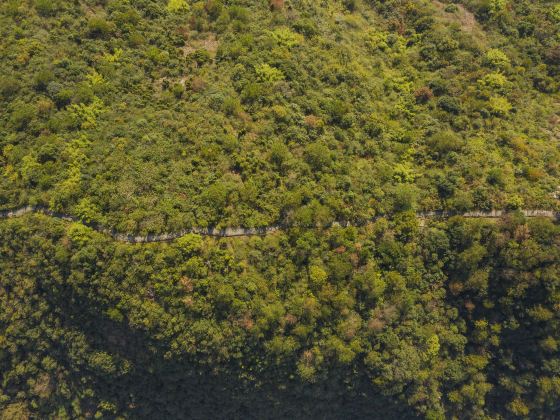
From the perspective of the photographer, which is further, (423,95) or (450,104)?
(423,95)

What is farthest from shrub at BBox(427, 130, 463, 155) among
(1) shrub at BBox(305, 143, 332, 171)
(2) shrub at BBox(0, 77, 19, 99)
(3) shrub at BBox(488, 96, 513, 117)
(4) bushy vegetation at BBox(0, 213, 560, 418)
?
(2) shrub at BBox(0, 77, 19, 99)

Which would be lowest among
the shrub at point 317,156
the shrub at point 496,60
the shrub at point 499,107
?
the shrub at point 317,156

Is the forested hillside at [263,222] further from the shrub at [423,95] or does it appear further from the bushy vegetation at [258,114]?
the shrub at [423,95]

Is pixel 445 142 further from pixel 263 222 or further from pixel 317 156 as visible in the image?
pixel 263 222

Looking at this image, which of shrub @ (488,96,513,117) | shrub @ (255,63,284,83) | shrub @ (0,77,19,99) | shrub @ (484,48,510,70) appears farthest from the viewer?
shrub @ (484,48,510,70)

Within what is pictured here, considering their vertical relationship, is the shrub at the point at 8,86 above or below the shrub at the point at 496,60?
below

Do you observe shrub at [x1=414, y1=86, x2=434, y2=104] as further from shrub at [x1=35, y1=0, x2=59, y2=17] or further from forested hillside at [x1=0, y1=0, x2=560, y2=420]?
shrub at [x1=35, y1=0, x2=59, y2=17]

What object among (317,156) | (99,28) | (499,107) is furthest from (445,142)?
(99,28)

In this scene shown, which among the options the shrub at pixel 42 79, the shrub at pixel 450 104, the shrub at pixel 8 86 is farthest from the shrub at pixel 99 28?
the shrub at pixel 450 104
